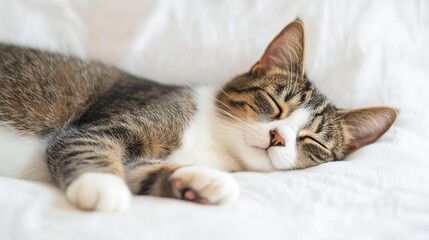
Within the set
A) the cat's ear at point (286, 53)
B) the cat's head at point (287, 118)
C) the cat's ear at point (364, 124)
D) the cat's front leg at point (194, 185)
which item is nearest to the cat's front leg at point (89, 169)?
the cat's front leg at point (194, 185)

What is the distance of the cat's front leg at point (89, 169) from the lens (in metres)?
0.93

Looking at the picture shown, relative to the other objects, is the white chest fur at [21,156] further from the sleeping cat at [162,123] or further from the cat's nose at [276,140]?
the cat's nose at [276,140]

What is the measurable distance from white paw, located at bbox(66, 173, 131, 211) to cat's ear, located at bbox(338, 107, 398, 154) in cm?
89

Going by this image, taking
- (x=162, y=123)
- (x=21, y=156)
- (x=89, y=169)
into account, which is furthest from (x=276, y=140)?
(x=21, y=156)

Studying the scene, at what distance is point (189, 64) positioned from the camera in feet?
5.93

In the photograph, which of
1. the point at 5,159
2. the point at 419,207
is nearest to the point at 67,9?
the point at 5,159

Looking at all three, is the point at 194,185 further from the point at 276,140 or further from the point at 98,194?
the point at 276,140

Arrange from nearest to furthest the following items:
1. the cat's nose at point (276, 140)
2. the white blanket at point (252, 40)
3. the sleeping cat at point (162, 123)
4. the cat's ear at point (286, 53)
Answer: the sleeping cat at point (162, 123) < the cat's nose at point (276, 140) < the cat's ear at point (286, 53) < the white blanket at point (252, 40)

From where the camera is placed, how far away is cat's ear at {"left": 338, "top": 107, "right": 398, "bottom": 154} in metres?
1.51

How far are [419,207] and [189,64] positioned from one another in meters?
1.05

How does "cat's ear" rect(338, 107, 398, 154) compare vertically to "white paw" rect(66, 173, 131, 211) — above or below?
above

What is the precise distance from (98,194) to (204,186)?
24 centimetres

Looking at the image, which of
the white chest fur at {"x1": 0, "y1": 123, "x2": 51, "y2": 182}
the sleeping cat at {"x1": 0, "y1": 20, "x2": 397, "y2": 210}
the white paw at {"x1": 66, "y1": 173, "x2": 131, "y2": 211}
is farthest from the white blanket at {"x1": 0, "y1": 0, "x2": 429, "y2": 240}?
the white paw at {"x1": 66, "y1": 173, "x2": 131, "y2": 211}

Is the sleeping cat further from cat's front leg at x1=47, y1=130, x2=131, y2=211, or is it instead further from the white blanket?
the white blanket
